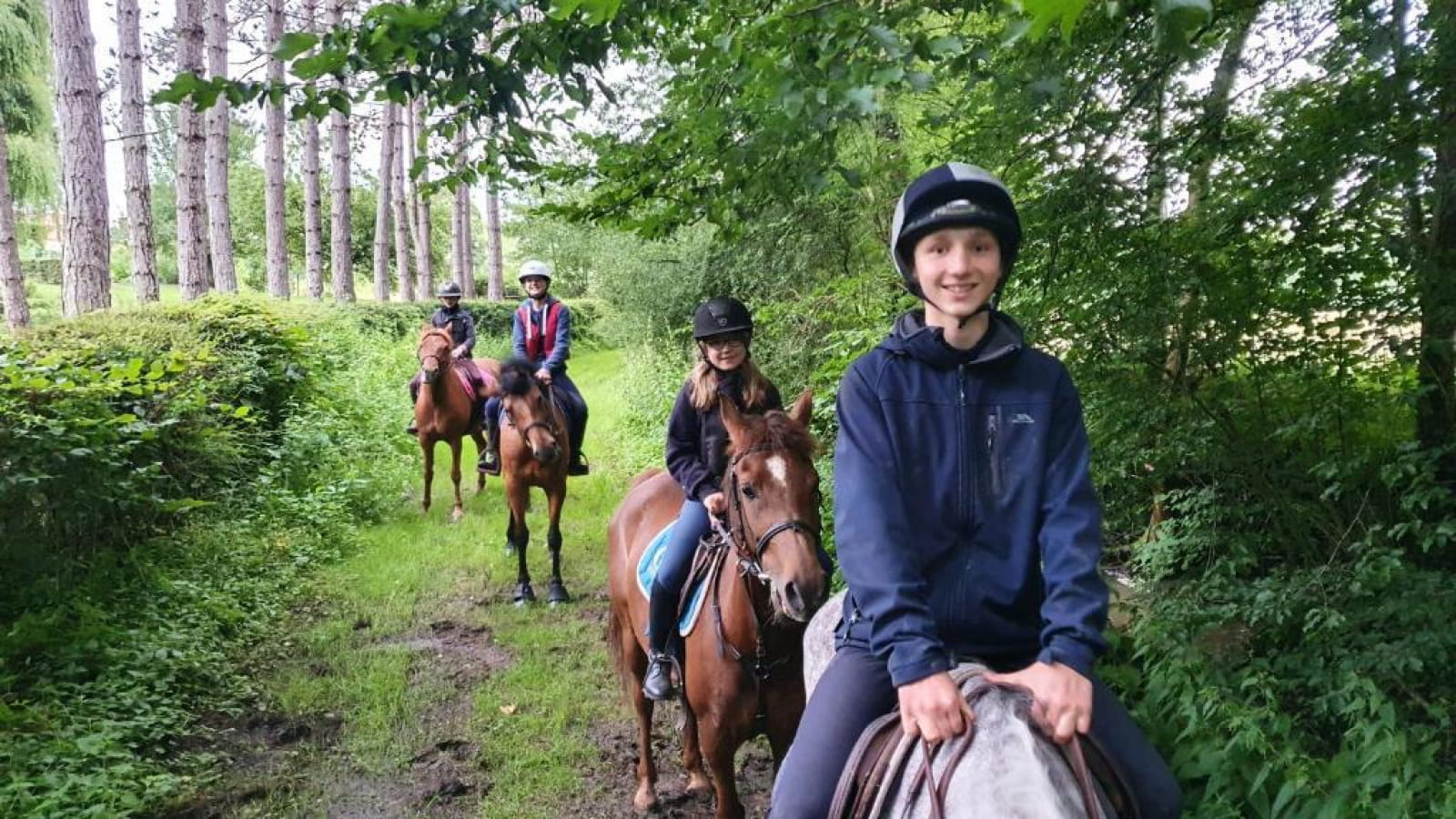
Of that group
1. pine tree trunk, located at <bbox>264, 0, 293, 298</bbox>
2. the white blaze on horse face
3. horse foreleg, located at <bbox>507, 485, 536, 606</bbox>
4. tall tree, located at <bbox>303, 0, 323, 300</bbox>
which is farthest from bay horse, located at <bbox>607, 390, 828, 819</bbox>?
tall tree, located at <bbox>303, 0, 323, 300</bbox>

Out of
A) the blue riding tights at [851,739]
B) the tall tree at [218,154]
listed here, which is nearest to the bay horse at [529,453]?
the blue riding tights at [851,739]

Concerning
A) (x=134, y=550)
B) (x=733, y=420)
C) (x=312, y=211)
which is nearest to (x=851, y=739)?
(x=733, y=420)

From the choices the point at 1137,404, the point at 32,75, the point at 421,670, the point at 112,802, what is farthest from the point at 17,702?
the point at 32,75

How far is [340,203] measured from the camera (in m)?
18.3

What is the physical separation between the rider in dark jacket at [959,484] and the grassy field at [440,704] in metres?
2.49

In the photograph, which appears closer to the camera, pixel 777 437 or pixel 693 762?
pixel 777 437

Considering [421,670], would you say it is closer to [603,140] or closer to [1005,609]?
[603,140]

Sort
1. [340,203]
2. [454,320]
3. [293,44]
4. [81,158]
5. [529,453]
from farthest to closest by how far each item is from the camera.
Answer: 1. [340,203]
2. [454,320]
3. [81,158]
4. [529,453]
5. [293,44]

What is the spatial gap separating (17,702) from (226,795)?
1.03 m

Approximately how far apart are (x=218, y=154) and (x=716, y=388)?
1424 centimetres

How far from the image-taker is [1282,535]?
380 centimetres

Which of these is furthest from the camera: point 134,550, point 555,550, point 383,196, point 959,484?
point 383,196

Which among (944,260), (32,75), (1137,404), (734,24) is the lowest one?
(1137,404)

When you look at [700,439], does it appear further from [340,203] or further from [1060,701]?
[340,203]
